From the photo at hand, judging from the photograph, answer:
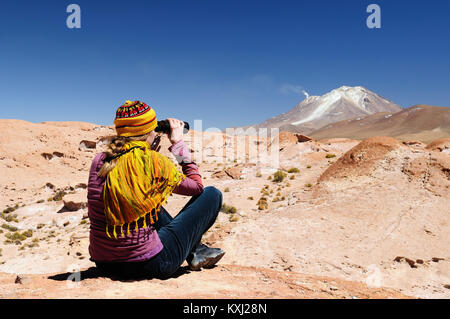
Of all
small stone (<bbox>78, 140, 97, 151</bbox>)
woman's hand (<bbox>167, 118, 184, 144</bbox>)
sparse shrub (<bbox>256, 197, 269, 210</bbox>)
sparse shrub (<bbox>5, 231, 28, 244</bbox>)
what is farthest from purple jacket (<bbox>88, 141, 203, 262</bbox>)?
small stone (<bbox>78, 140, 97, 151</bbox>)

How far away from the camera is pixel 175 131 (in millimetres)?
2715

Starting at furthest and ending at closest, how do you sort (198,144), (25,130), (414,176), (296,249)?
1. (198,144)
2. (25,130)
3. (414,176)
4. (296,249)

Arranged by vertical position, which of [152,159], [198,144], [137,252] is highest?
[198,144]

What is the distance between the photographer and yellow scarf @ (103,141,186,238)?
6.86ft

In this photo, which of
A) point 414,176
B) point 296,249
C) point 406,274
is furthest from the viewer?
point 414,176

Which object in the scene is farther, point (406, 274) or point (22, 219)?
point (22, 219)

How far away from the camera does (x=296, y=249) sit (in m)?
5.49

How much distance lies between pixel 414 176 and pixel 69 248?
8.31m

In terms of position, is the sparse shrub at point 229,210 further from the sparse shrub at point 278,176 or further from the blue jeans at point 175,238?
the blue jeans at point 175,238

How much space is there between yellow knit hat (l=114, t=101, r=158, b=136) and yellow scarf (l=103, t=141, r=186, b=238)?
115mm

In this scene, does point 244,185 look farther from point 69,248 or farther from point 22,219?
point 22,219

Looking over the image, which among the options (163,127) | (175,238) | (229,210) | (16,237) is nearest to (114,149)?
(163,127)
